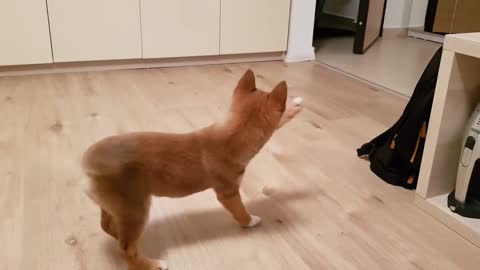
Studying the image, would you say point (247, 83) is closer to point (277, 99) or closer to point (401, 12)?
point (277, 99)

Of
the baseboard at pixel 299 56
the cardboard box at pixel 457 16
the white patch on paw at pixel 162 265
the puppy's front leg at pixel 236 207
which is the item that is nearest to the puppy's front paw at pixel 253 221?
the puppy's front leg at pixel 236 207

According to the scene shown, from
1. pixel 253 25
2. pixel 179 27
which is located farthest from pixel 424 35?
pixel 179 27

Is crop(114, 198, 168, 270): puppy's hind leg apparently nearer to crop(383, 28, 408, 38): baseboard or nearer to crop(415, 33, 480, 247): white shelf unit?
crop(415, 33, 480, 247): white shelf unit

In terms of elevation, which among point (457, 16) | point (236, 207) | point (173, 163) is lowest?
point (236, 207)

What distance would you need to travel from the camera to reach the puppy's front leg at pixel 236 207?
45.7 inches

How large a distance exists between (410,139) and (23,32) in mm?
2145

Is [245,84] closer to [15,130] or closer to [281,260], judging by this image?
[281,260]

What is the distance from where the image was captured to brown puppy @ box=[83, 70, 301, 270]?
973 mm

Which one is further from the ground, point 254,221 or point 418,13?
point 418,13

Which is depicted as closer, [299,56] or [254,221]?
[254,221]

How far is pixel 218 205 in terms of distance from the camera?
1408 millimetres

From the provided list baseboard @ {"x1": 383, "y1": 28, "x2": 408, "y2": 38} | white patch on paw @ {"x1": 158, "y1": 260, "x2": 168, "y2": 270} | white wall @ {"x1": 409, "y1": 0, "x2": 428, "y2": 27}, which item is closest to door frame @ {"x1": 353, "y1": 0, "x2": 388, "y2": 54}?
baseboard @ {"x1": 383, "y1": 28, "x2": 408, "y2": 38}

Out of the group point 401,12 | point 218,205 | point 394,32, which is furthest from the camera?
point 401,12

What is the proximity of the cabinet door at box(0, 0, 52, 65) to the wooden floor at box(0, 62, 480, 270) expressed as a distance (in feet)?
0.95
